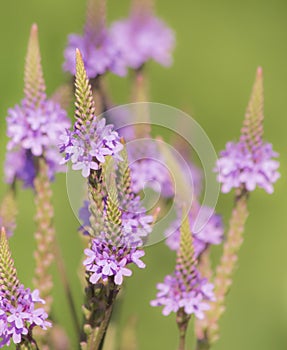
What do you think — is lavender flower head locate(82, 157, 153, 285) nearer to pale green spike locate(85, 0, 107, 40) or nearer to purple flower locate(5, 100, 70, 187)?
purple flower locate(5, 100, 70, 187)

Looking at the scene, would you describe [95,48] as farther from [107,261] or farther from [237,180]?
[107,261]

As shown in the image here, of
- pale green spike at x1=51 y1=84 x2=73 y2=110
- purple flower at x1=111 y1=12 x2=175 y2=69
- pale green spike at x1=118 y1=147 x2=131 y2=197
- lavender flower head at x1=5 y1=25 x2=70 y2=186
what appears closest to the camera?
pale green spike at x1=118 y1=147 x2=131 y2=197

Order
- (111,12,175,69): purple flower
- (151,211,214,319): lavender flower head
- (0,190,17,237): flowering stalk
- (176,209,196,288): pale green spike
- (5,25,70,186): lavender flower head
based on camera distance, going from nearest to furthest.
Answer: (176,209,196,288): pale green spike < (151,211,214,319): lavender flower head < (0,190,17,237): flowering stalk < (5,25,70,186): lavender flower head < (111,12,175,69): purple flower

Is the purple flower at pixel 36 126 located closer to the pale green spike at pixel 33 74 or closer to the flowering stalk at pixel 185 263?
the pale green spike at pixel 33 74

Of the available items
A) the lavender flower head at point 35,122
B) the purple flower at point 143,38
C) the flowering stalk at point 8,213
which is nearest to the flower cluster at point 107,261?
the flowering stalk at point 8,213

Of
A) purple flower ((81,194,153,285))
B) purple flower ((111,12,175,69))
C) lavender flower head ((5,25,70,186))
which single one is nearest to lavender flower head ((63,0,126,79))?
lavender flower head ((5,25,70,186))

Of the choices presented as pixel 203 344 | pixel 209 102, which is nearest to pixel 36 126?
pixel 203 344
